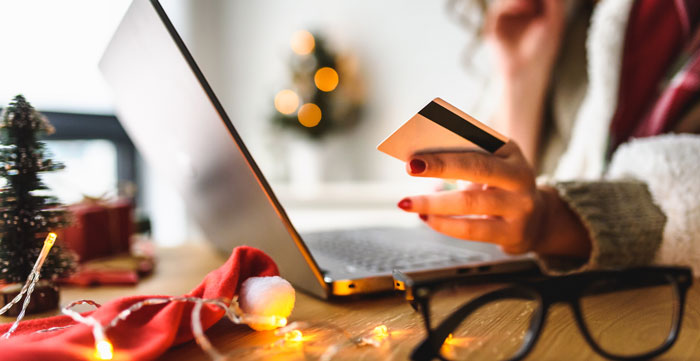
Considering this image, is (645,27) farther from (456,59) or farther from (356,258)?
(456,59)

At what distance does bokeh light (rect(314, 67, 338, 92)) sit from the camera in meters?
2.41

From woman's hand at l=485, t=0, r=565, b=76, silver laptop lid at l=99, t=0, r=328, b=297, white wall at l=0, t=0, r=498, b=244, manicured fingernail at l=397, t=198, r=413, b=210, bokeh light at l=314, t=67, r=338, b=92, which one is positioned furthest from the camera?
bokeh light at l=314, t=67, r=338, b=92

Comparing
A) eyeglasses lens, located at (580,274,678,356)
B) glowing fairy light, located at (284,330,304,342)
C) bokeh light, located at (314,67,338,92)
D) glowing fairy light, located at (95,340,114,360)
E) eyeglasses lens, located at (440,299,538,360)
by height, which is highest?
bokeh light, located at (314,67,338,92)

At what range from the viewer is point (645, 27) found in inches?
34.9

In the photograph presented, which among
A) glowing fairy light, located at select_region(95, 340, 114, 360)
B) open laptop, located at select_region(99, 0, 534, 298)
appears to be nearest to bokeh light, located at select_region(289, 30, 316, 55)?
open laptop, located at select_region(99, 0, 534, 298)

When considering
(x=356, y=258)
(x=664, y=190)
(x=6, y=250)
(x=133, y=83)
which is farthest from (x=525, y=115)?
(x=6, y=250)

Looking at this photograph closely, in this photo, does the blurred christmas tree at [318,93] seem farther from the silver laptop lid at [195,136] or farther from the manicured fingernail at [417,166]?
the manicured fingernail at [417,166]

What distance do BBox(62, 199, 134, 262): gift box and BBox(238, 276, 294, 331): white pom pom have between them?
0.37 metres

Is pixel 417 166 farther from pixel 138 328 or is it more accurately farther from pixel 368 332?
pixel 138 328

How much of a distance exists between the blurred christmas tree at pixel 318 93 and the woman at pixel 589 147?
1.25 metres

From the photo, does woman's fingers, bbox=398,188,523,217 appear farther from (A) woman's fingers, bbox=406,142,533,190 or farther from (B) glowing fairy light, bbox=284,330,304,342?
(B) glowing fairy light, bbox=284,330,304,342

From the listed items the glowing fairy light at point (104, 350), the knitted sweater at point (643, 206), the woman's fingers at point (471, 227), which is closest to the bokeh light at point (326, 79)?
the knitted sweater at point (643, 206)

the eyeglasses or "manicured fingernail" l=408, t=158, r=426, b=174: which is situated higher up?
"manicured fingernail" l=408, t=158, r=426, b=174

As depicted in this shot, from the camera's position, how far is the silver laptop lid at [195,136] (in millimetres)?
348
